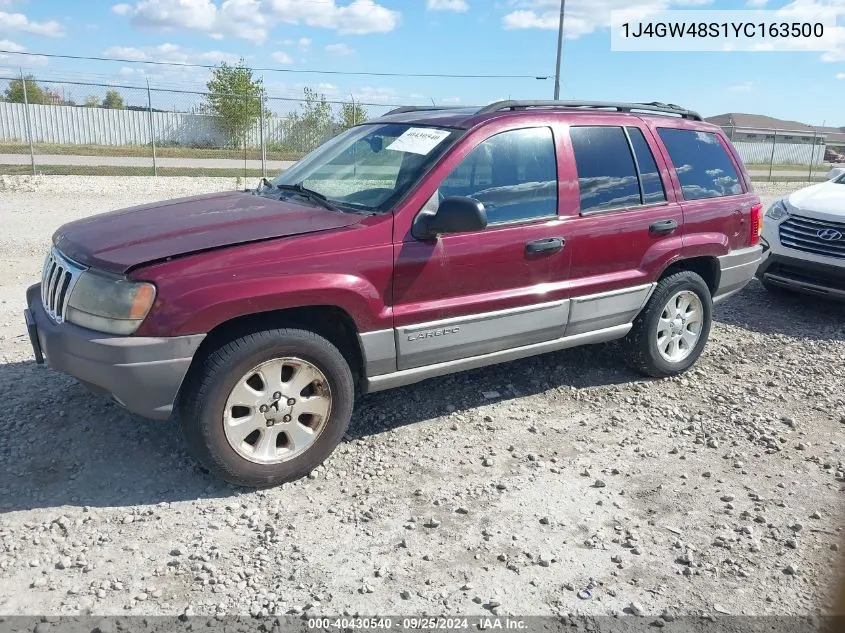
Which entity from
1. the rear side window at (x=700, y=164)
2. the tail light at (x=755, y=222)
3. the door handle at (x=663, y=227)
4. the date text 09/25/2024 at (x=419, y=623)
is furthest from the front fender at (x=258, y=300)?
the tail light at (x=755, y=222)

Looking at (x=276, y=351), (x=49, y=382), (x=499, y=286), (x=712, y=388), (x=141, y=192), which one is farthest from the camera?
(x=141, y=192)

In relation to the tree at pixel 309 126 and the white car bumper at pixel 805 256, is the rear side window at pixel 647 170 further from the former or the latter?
the tree at pixel 309 126

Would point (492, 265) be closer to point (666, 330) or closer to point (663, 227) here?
point (663, 227)

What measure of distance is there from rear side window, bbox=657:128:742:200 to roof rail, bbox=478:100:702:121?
21 cm

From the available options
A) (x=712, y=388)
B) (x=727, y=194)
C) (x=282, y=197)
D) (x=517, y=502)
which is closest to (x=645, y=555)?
(x=517, y=502)

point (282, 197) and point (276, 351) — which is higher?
point (282, 197)

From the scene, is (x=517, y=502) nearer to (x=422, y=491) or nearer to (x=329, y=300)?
(x=422, y=491)

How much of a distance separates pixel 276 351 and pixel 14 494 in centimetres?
147

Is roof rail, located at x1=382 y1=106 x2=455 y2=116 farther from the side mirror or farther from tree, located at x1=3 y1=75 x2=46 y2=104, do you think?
tree, located at x1=3 y1=75 x2=46 y2=104

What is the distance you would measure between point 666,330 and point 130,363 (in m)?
3.74

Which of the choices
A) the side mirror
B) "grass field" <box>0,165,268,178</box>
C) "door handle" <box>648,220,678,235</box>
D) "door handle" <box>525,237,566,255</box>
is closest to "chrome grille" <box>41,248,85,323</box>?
the side mirror

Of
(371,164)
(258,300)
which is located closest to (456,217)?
(371,164)

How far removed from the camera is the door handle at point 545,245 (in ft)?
14.3

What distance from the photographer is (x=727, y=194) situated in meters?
5.57
